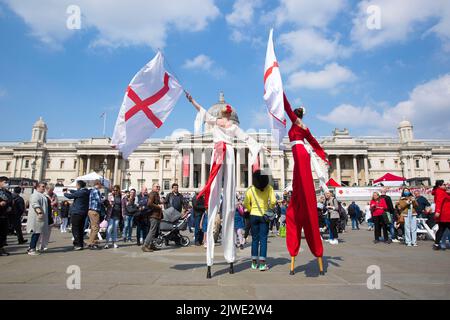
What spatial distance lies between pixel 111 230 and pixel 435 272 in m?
8.56

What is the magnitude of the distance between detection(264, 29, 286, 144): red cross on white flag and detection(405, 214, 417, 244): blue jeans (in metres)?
7.60

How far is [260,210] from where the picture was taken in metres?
4.99

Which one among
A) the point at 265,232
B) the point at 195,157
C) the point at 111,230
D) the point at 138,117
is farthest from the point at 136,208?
the point at 195,157

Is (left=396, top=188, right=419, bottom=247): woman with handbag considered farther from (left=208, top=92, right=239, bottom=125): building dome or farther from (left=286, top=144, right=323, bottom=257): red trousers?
(left=208, top=92, right=239, bottom=125): building dome

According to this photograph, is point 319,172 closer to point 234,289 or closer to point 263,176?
point 263,176

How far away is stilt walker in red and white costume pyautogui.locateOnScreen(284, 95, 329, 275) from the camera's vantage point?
472cm

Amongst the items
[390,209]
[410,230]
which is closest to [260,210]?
[390,209]

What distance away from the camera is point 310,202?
15.6 feet

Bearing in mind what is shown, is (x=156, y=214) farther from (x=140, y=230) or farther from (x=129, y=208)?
(x=129, y=208)

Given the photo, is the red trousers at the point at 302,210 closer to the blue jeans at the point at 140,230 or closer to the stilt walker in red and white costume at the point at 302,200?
the stilt walker in red and white costume at the point at 302,200

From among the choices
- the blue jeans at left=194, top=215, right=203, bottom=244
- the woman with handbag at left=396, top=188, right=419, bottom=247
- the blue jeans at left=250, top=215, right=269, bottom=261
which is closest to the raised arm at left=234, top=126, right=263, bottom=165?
the blue jeans at left=250, top=215, right=269, bottom=261

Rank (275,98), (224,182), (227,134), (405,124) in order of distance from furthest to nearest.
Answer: (405,124) → (227,134) → (224,182) → (275,98)

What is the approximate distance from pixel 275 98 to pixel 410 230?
26.6 feet

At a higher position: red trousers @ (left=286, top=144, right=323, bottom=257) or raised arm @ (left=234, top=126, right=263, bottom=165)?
raised arm @ (left=234, top=126, right=263, bottom=165)
